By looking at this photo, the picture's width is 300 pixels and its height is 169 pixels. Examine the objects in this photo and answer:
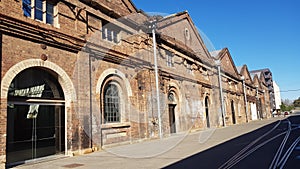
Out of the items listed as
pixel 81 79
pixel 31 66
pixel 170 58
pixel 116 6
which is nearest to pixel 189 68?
pixel 170 58

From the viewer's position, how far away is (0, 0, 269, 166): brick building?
27.1 ft

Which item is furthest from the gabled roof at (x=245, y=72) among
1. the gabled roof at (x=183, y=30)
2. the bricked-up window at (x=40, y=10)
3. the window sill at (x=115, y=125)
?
the bricked-up window at (x=40, y=10)

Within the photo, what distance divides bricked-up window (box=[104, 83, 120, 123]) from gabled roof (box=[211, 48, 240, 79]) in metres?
18.5

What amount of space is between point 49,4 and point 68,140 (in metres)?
5.39

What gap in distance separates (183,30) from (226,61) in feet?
39.8

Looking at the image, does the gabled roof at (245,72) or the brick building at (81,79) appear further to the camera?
the gabled roof at (245,72)

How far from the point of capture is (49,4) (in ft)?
32.5

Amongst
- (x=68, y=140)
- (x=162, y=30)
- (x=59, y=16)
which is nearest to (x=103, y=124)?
(x=68, y=140)

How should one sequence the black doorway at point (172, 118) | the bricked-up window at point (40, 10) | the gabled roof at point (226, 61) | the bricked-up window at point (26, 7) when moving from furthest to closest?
1. the gabled roof at point (226, 61)
2. the black doorway at point (172, 118)
3. the bricked-up window at point (40, 10)
4. the bricked-up window at point (26, 7)

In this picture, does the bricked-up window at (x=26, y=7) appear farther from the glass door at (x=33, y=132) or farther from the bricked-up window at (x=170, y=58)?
the bricked-up window at (x=170, y=58)

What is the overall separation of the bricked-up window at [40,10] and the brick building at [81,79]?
4 centimetres

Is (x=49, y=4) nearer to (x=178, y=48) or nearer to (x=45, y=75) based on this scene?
(x=45, y=75)

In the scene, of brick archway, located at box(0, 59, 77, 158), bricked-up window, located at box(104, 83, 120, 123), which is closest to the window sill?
bricked-up window, located at box(104, 83, 120, 123)

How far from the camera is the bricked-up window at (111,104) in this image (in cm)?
1178
